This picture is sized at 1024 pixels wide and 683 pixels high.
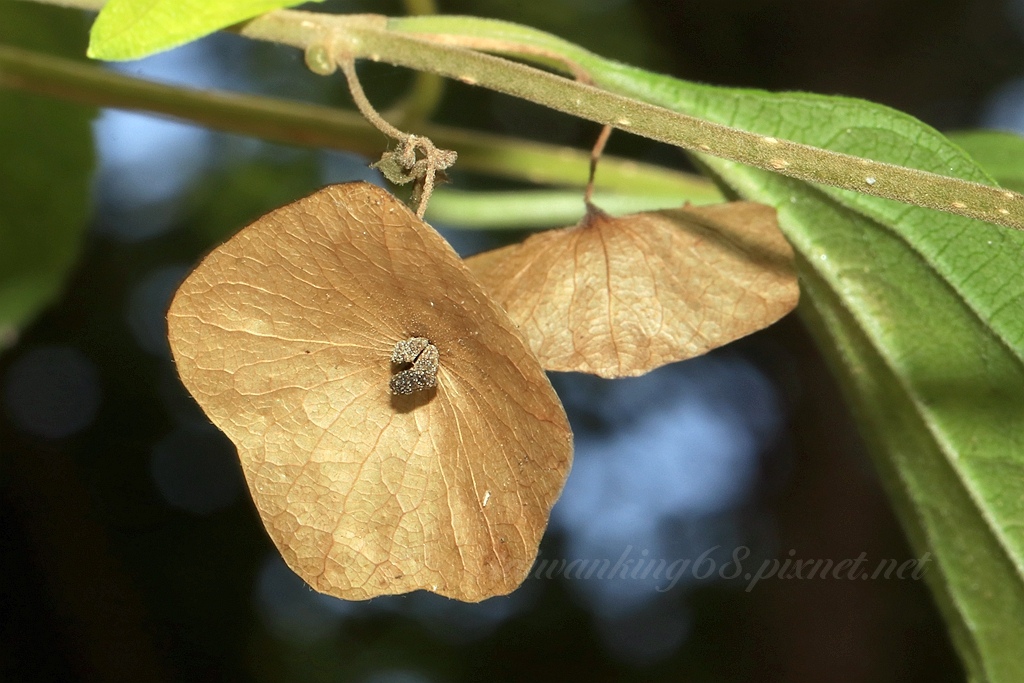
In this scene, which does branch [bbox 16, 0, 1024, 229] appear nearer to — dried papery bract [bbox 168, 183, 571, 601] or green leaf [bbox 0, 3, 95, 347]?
dried papery bract [bbox 168, 183, 571, 601]

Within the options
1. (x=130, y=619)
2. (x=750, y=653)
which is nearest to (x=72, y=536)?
(x=130, y=619)

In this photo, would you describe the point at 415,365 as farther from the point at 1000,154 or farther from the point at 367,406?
the point at 1000,154

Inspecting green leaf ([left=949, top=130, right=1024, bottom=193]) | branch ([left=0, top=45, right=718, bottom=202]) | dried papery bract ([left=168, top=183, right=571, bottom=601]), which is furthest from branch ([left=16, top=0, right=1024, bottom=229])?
branch ([left=0, top=45, right=718, bottom=202])

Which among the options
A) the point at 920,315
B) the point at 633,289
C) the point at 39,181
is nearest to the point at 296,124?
the point at 39,181

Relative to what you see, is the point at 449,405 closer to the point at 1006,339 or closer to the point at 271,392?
the point at 271,392

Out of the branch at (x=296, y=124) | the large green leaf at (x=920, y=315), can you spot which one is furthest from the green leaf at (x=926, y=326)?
the branch at (x=296, y=124)

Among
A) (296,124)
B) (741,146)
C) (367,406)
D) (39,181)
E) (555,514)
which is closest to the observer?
(741,146)

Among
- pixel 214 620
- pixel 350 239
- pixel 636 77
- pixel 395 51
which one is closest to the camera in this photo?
pixel 350 239
